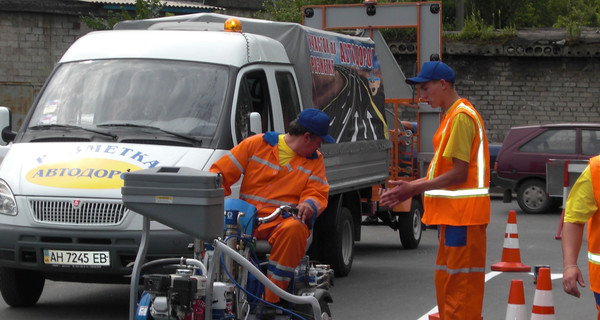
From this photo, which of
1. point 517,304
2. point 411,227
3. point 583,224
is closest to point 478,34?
point 411,227

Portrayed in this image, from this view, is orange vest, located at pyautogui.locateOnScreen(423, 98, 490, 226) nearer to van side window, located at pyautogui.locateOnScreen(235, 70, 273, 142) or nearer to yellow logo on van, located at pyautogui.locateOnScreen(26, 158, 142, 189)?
yellow logo on van, located at pyautogui.locateOnScreen(26, 158, 142, 189)

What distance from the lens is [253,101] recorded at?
385 inches

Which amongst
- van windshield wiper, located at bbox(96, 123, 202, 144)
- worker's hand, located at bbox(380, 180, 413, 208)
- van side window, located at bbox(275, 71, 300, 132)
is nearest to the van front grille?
van windshield wiper, located at bbox(96, 123, 202, 144)

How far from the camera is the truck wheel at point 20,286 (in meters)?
8.95

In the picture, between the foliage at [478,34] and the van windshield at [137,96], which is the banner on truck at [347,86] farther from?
the foliage at [478,34]

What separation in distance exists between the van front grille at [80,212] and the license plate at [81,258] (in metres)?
0.23

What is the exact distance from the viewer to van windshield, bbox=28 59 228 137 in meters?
9.02

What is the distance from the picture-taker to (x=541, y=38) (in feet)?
100

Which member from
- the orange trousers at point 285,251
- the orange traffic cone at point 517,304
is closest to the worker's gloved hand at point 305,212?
the orange trousers at point 285,251

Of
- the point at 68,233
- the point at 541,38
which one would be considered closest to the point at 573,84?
the point at 541,38

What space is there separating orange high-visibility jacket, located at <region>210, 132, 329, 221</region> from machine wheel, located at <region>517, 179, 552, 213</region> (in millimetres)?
14541

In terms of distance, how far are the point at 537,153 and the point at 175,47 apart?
12986 millimetres

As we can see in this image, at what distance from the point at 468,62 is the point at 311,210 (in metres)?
24.9

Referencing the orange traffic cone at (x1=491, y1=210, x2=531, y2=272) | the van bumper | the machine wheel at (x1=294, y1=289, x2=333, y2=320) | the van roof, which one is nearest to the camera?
the machine wheel at (x1=294, y1=289, x2=333, y2=320)
